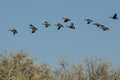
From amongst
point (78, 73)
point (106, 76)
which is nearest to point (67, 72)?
point (78, 73)

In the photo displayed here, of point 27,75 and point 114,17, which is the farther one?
point 27,75

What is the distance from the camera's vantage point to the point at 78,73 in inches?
2109

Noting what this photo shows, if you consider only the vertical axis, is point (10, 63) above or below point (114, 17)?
above

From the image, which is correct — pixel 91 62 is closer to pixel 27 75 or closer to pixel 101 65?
pixel 101 65

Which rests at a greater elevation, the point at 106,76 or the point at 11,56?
the point at 11,56

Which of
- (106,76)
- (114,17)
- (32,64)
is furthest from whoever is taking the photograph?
(32,64)

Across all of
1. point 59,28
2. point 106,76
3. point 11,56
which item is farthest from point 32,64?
point 59,28

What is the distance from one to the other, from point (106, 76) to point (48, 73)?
7609mm

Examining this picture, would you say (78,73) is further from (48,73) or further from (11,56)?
(11,56)

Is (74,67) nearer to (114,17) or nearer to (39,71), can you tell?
(39,71)

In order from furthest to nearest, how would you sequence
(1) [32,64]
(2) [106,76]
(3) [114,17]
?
(1) [32,64] → (2) [106,76] → (3) [114,17]

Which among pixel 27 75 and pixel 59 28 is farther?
pixel 27 75

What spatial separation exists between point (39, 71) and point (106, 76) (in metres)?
8.88

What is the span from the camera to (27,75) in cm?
5288
